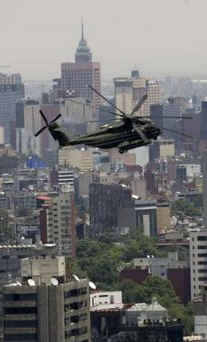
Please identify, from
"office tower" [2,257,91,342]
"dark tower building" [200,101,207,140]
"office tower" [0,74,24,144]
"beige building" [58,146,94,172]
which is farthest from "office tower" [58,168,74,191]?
"office tower" [2,257,91,342]

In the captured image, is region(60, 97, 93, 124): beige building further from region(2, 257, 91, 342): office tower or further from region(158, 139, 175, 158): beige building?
region(2, 257, 91, 342): office tower

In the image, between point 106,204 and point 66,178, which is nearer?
point 106,204

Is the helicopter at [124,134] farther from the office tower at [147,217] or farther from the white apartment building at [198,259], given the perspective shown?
the office tower at [147,217]

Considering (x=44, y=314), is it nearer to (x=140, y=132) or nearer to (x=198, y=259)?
(x=140, y=132)

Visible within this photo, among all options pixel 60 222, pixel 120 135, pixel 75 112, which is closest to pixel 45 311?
pixel 120 135

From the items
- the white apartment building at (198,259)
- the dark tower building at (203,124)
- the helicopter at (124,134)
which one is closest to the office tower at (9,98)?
the dark tower building at (203,124)
